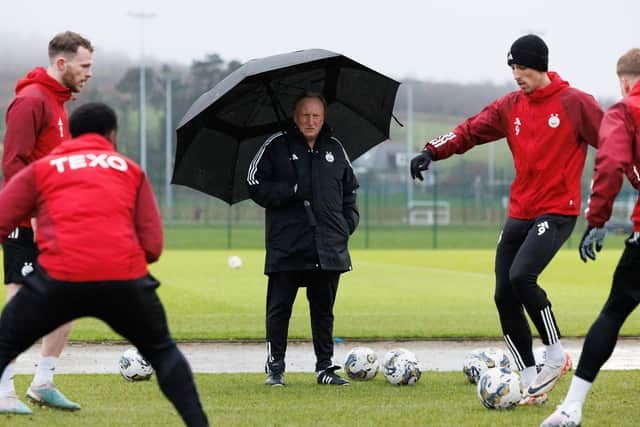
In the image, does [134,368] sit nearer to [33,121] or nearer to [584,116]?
[33,121]

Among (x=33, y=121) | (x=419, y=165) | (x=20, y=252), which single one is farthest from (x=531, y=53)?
(x=20, y=252)

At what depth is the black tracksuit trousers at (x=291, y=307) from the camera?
8805mm

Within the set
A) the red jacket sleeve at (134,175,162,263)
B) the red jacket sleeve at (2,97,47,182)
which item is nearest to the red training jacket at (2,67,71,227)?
the red jacket sleeve at (2,97,47,182)

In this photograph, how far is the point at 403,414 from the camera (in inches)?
286

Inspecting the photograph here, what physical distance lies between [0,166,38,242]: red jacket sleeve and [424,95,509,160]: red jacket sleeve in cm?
347

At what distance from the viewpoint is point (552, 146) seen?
7496mm

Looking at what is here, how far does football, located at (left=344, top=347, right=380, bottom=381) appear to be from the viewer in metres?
9.07

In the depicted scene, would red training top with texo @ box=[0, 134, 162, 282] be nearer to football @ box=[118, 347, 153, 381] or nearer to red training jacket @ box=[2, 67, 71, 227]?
red training jacket @ box=[2, 67, 71, 227]

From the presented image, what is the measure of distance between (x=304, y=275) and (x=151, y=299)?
3.53 metres

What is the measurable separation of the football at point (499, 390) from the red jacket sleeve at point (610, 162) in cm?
150

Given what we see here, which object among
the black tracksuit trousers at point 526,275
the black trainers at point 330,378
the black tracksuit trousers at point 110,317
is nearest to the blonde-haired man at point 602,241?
the black tracksuit trousers at point 526,275

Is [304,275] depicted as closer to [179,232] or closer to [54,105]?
[54,105]

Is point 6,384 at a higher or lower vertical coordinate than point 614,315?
lower

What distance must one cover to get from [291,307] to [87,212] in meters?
3.71
